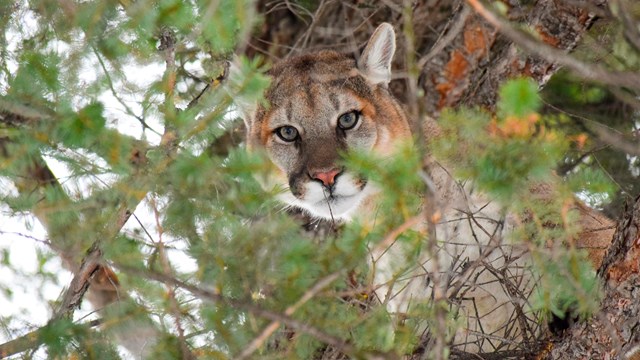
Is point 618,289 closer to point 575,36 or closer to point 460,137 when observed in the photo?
point 460,137

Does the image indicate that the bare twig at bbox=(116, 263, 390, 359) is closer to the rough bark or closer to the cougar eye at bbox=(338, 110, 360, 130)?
the rough bark

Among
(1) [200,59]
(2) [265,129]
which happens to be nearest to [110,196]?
(1) [200,59]

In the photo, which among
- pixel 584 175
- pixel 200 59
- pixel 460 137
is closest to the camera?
pixel 584 175

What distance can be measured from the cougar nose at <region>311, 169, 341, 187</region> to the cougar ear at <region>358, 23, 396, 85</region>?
32.9 inches

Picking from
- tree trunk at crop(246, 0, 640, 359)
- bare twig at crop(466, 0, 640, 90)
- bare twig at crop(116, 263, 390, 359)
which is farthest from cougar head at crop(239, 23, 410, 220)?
bare twig at crop(466, 0, 640, 90)

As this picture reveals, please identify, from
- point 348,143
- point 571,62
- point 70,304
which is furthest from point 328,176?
point 571,62

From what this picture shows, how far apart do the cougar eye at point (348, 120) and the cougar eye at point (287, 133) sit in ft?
0.87

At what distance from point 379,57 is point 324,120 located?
0.56 meters

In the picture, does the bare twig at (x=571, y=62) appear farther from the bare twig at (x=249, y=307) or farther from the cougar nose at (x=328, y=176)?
the cougar nose at (x=328, y=176)

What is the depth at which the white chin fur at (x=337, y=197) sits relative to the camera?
192 inches

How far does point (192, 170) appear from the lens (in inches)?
137

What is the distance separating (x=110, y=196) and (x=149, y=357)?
680 millimetres

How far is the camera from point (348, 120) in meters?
5.33

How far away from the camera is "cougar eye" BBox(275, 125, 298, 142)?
17.5 ft
